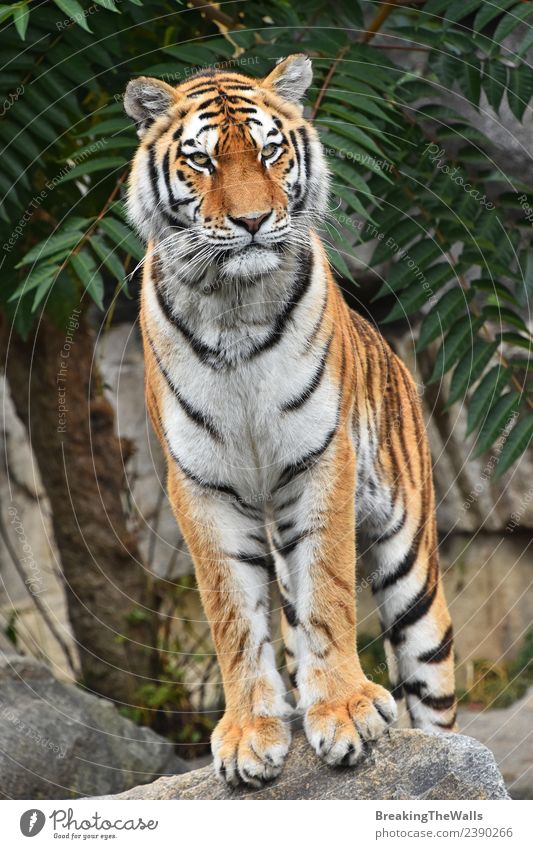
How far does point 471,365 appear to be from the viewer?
458cm

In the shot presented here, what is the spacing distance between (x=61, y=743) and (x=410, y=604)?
6.99 ft

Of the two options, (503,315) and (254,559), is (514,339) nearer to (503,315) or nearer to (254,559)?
(503,315)

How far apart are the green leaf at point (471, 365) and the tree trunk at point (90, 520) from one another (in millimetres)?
2892

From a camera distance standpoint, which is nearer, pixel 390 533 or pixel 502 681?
pixel 390 533

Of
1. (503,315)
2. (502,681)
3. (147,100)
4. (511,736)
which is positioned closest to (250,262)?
(147,100)

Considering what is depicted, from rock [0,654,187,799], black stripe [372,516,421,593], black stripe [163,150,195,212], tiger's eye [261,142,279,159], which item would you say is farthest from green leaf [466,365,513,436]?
rock [0,654,187,799]

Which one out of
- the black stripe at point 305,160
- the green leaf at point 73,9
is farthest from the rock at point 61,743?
the green leaf at point 73,9

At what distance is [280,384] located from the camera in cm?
373

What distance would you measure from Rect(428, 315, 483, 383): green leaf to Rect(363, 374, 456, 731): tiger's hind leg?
0.41m

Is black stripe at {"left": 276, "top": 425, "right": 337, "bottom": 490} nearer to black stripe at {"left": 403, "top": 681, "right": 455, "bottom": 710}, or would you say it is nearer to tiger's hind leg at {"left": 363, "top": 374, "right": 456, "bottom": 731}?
tiger's hind leg at {"left": 363, "top": 374, "right": 456, "bottom": 731}

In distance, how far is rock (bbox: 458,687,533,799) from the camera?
6.72 metres

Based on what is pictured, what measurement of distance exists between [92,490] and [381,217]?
3.09 m

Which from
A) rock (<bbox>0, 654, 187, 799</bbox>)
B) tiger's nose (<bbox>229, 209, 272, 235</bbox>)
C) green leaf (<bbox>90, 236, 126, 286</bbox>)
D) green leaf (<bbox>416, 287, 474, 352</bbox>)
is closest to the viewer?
tiger's nose (<bbox>229, 209, 272, 235</bbox>)

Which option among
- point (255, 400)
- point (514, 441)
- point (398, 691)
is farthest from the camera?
point (398, 691)
